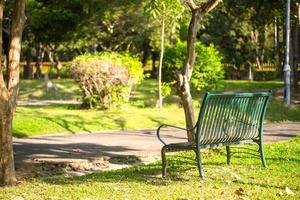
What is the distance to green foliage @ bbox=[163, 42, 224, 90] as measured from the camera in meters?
21.5

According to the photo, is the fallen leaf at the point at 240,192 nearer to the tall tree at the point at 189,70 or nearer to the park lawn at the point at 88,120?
the tall tree at the point at 189,70

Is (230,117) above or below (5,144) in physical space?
above

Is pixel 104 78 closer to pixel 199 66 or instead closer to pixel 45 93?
pixel 199 66

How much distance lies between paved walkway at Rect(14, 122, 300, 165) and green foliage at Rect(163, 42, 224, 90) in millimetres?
5808

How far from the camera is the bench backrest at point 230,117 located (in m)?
8.11

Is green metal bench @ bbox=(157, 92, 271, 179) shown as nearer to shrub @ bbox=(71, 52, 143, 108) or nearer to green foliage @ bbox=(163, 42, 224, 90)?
shrub @ bbox=(71, 52, 143, 108)

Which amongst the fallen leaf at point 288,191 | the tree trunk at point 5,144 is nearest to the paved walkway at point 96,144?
the tree trunk at point 5,144

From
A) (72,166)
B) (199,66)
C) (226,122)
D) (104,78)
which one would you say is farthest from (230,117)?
(199,66)

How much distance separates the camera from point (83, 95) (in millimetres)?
19219

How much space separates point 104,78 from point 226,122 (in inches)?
405

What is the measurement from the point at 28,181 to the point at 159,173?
185 cm

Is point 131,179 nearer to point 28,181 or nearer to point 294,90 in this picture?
point 28,181

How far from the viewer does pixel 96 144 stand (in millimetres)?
12695

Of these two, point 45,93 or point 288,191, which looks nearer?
point 288,191
